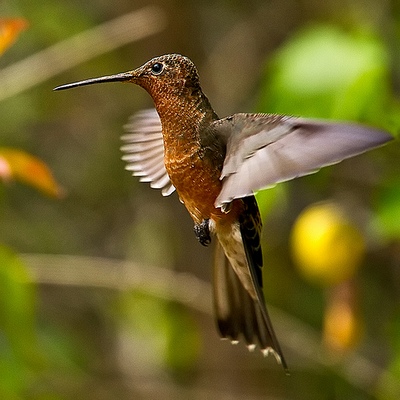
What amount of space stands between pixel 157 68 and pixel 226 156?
0.10 m

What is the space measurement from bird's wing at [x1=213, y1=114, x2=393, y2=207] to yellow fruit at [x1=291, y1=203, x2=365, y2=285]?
0.89 meters

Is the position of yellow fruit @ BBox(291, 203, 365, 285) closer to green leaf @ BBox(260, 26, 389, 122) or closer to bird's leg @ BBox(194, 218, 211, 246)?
green leaf @ BBox(260, 26, 389, 122)

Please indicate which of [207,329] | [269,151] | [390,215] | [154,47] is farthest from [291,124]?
[207,329]

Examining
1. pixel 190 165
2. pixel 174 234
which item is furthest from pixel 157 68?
pixel 174 234

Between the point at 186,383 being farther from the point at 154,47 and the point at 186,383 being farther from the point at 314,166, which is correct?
the point at 314,166

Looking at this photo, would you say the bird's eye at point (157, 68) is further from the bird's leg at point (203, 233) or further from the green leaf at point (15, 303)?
the green leaf at point (15, 303)

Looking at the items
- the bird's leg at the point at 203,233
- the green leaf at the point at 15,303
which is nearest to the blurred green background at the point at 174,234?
the green leaf at the point at 15,303

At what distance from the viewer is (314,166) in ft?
1.90

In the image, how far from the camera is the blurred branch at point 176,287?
1.73 meters

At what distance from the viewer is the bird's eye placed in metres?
0.71

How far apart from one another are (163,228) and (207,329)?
0.34 m

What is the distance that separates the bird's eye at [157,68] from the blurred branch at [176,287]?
95 cm

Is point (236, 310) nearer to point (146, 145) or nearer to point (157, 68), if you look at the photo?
point (146, 145)

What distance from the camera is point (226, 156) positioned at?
0.73 metres
